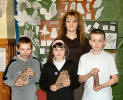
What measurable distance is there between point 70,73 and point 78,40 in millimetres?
562

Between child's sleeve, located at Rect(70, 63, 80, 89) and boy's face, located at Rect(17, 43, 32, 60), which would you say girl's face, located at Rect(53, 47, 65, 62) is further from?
boy's face, located at Rect(17, 43, 32, 60)

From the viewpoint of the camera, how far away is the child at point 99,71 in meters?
1.95

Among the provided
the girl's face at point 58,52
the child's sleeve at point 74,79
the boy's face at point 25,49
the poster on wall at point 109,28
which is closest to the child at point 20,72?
the boy's face at point 25,49

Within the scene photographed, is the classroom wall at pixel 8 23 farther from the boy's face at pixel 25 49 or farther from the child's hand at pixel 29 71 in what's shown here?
the child's hand at pixel 29 71

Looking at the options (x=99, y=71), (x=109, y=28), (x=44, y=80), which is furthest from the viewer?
(x=109, y=28)

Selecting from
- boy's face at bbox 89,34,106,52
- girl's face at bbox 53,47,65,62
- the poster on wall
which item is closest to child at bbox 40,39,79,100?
girl's face at bbox 53,47,65,62

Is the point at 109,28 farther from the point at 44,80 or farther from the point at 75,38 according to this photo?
the point at 44,80

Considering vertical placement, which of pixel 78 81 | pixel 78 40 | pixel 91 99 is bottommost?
pixel 91 99

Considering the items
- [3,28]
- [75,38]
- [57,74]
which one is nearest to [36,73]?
[57,74]

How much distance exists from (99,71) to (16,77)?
103 centimetres

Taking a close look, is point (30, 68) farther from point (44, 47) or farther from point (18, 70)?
point (44, 47)

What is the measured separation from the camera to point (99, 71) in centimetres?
199

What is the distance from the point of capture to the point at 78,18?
8.11 ft

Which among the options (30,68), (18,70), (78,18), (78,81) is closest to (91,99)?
(78,81)
